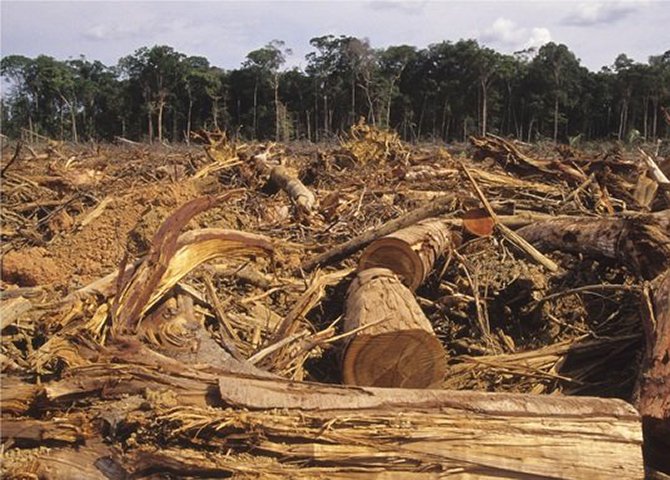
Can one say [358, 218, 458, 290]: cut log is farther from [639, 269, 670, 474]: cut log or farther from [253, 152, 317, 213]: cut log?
[253, 152, 317, 213]: cut log

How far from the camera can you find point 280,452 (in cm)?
229

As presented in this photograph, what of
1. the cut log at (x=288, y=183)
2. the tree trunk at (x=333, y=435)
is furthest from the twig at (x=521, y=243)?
the tree trunk at (x=333, y=435)

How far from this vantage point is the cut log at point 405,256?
4.66m

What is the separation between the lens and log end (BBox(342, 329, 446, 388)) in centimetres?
340

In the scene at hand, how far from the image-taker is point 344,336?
3430 mm

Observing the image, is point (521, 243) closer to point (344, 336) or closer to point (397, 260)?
point (397, 260)

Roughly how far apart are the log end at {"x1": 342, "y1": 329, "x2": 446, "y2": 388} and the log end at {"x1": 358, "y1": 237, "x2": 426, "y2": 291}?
4.25ft

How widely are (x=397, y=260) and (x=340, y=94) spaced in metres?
51.9

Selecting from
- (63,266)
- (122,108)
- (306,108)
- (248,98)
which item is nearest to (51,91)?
(122,108)

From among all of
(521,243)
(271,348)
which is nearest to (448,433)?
(271,348)

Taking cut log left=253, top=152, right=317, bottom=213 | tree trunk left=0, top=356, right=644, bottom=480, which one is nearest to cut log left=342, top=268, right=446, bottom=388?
tree trunk left=0, top=356, right=644, bottom=480

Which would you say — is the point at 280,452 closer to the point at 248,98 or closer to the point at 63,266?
the point at 63,266

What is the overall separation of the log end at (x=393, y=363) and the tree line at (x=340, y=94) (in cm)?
4718

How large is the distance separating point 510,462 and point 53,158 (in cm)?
1166
